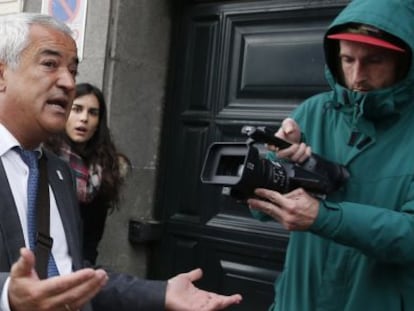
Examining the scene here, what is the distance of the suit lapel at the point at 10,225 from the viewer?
5.47 ft

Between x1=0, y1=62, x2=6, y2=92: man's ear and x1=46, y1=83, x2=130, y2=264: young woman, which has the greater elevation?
x1=0, y1=62, x2=6, y2=92: man's ear

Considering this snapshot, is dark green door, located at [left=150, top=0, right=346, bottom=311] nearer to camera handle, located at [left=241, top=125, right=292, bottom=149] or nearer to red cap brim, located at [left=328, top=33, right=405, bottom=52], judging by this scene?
red cap brim, located at [left=328, top=33, right=405, bottom=52]

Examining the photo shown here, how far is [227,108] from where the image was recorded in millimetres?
3871

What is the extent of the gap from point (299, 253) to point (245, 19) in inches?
78.1

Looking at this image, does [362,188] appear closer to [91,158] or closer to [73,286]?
[73,286]

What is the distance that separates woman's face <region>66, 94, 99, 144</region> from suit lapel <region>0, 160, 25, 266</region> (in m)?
1.85

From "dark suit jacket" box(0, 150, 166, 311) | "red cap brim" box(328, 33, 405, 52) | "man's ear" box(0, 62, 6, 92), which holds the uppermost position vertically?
"red cap brim" box(328, 33, 405, 52)

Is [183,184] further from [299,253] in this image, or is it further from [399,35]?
[399,35]

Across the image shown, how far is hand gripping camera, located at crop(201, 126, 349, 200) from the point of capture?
1886 millimetres

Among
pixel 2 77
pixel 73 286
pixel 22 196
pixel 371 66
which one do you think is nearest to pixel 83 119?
pixel 2 77

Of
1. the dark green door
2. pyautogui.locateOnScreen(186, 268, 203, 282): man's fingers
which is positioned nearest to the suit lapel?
pyautogui.locateOnScreen(186, 268, 203, 282): man's fingers

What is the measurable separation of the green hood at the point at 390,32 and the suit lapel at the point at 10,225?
1.14 m

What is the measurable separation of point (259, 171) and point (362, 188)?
1.33 feet

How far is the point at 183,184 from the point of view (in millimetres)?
4086
